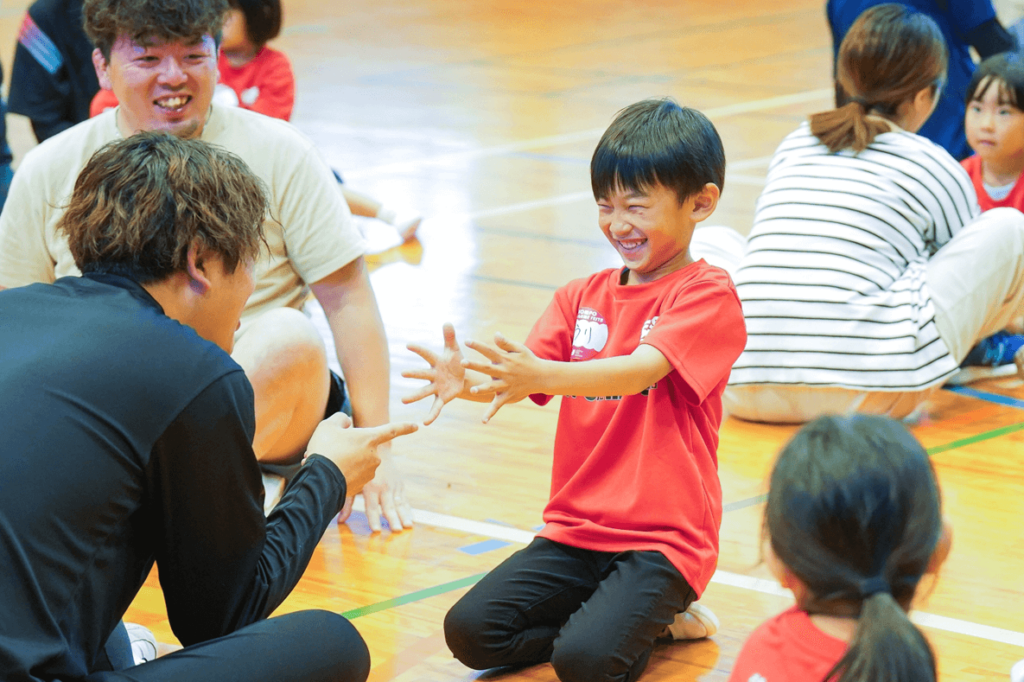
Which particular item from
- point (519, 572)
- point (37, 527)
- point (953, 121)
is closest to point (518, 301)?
point (953, 121)

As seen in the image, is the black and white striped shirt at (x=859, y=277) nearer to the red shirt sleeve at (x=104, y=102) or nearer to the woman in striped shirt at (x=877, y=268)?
the woman in striped shirt at (x=877, y=268)

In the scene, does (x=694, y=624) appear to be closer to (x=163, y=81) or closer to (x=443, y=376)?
(x=443, y=376)

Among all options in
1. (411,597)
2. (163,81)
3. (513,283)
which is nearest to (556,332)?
(411,597)

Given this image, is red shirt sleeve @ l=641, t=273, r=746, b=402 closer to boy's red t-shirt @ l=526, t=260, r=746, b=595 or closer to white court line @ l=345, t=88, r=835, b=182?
boy's red t-shirt @ l=526, t=260, r=746, b=595

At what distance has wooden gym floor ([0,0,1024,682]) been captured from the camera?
2.20 metres

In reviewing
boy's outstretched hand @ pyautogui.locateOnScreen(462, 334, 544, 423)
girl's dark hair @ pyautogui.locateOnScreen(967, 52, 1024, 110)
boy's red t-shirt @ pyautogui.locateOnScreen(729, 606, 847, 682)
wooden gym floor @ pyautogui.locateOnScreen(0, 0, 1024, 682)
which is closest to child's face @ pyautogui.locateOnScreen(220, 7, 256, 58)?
wooden gym floor @ pyautogui.locateOnScreen(0, 0, 1024, 682)

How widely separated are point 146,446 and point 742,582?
121cm

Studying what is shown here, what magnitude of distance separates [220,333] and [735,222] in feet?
10.7

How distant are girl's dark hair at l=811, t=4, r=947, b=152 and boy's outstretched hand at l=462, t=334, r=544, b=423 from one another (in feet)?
4.97

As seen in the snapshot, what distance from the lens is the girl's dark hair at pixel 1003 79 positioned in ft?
11.0

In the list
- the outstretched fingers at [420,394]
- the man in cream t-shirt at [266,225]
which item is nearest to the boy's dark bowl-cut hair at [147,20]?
the man in cream t-shirt at [266,225]

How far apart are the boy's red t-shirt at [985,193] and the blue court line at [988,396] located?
51cm

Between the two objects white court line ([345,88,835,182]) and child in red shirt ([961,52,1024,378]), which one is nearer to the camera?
child in red shirt ([961,52,1024,378])

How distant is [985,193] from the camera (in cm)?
348
